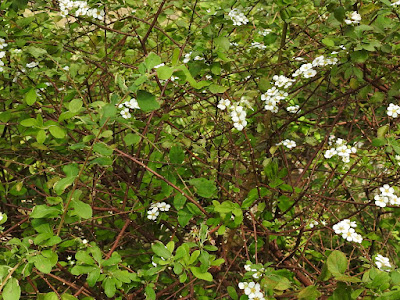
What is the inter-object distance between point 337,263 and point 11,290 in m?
0.99

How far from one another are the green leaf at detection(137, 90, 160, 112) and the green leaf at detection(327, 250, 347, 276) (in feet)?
2.39

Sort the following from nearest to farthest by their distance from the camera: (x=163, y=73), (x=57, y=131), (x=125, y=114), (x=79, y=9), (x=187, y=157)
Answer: (x=163, y=73), (x=57, y=131), (x=125, y=114), (x=79, y=9), (x=187, y=157)

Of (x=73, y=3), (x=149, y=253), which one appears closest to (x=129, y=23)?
(x=73, y=3)

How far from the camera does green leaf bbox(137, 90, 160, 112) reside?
1.21 m

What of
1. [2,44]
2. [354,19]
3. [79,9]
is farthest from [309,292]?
[2,44]

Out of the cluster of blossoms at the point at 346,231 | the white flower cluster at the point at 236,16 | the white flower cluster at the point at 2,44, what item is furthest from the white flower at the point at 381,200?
the white flower cluster at the point at 2,44

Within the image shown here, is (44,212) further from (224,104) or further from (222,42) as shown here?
(222,42)

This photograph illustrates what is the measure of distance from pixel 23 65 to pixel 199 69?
2.99 feet

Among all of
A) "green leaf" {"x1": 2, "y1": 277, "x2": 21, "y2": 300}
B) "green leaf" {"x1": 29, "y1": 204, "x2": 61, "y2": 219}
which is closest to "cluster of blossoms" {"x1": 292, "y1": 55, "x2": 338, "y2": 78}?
"green leaf" {"x1": 29, "y1": 204, "x2": 61, "y2": 219}

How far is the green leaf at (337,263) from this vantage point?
1.35 meters

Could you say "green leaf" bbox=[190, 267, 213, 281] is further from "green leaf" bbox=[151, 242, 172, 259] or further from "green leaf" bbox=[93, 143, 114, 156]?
"green leaf" bbox=[93, 143, 114, 156]

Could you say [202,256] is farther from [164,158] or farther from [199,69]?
[199,69]

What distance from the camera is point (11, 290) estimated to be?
1.25 metres

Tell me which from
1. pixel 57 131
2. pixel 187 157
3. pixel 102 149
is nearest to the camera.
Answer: pixel 102 149
